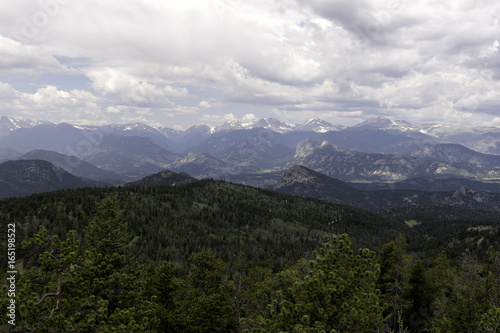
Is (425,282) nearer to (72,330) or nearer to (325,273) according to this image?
(325,273)

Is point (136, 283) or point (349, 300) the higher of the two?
point (349, 300)

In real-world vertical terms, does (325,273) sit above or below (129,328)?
above

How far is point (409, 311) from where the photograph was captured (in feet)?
221

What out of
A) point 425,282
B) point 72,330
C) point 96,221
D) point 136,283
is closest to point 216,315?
point 136,283

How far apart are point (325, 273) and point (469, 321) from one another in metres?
41.9

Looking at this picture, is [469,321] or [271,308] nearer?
[271,308]

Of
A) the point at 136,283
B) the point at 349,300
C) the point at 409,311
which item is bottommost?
the point at 409,311

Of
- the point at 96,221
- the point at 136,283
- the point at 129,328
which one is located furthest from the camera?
the point at 96,221

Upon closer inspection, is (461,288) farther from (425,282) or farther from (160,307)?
(160,307)

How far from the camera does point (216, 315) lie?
4934cm

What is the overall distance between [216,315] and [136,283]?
22.4m

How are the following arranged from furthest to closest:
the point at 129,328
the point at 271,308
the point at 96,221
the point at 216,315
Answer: the point at 216,315 → the point at 96,221 → the point at 129,328 → the point at 271,308

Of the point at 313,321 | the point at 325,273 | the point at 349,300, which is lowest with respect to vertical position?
the point at 313,321

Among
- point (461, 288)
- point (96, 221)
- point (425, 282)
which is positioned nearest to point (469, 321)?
point (461, 288)
